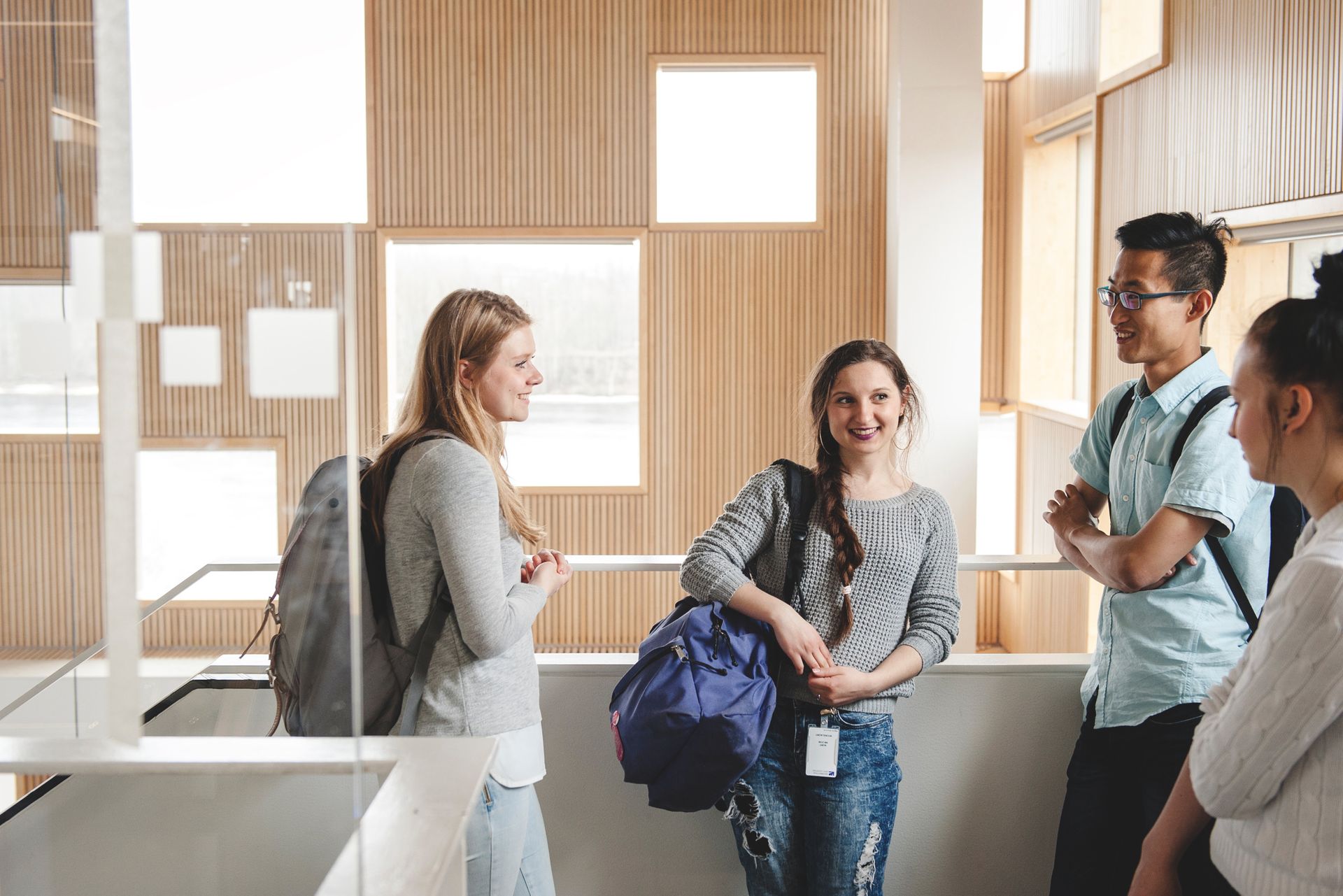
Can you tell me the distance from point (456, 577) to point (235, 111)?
0.82m

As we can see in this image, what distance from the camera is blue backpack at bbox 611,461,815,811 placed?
1935 mm

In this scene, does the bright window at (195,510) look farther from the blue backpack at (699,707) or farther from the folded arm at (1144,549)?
the folded arm at (1144,549)

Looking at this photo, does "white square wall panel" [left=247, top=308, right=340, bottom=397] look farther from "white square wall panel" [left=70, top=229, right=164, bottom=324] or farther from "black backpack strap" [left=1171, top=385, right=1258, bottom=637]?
"black backpack strap" [left=1171, top=385, right=1258, bottom=637]

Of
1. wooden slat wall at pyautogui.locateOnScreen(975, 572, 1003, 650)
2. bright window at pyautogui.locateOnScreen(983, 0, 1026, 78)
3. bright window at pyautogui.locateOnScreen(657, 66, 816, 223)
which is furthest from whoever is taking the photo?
wooden slat wall at pyautogui.locateOnScreen(975, 572, 1003, 650)

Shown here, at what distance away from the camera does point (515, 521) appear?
187cm

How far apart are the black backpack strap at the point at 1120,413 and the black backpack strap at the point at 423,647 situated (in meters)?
1.39

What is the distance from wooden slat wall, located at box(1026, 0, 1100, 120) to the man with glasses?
4776mm

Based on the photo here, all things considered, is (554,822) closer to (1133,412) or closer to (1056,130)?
(1133,412)

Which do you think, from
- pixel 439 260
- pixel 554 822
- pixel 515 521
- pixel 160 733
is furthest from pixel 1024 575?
pixel 160 733

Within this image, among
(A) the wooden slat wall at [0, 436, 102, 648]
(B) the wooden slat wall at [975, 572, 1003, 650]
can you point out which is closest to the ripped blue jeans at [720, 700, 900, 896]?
(A) the wooden slat wall at [0, 436, 102, 648]

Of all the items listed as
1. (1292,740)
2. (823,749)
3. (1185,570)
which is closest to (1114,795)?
(1185,570)

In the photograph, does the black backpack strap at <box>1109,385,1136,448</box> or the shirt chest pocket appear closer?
the shirt chest pocket

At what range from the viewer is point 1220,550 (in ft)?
6.41

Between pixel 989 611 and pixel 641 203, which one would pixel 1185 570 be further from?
pixel 989 611
